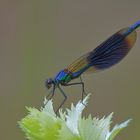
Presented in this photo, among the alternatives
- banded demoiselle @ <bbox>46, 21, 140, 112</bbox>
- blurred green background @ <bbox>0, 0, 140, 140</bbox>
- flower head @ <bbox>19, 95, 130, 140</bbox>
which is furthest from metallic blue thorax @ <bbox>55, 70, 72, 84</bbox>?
blurred green background @ <bbox>0, 0, 140, 140</bbox>

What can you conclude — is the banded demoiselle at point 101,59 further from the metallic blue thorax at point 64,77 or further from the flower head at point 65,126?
the flower head at point 65,126

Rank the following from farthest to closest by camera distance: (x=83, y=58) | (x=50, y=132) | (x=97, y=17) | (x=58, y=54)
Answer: (x=97, y=17)
(x=58, y=54)
(x=83, y=58)
(x=50, y=132)

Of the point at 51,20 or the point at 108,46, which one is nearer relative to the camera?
the point at 108,46

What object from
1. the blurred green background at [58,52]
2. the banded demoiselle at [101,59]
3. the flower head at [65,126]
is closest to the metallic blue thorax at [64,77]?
the banded demoiselle at [101,59]

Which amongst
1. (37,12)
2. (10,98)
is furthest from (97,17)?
(10,98)

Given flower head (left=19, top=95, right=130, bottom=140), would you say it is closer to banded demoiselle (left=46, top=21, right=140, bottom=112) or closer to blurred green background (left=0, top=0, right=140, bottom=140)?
banded demoiselle (left=46, top=21, right=140, bottom=112)

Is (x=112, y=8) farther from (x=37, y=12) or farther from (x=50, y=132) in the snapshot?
(x=50, y=132)

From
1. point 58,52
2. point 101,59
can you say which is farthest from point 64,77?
point 58,52

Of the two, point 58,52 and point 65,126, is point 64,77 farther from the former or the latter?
point 58,52
